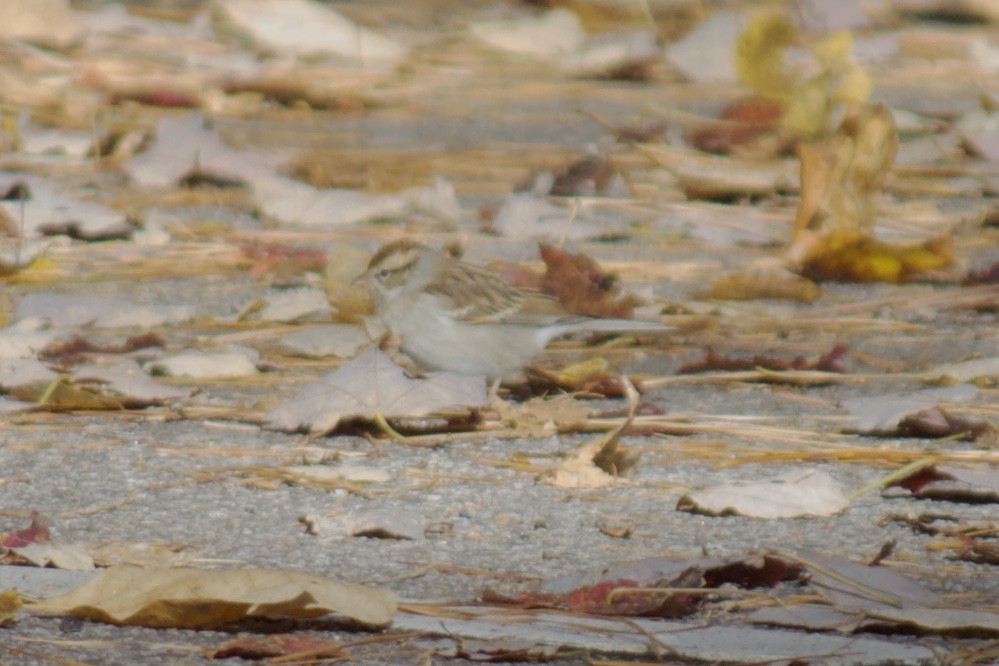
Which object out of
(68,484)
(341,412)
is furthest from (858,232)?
(68,484)

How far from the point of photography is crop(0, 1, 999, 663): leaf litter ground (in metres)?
2.36

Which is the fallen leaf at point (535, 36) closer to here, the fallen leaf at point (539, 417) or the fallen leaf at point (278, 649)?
the fallen leaf at point (539, 417)

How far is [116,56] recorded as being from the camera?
23.9 ft

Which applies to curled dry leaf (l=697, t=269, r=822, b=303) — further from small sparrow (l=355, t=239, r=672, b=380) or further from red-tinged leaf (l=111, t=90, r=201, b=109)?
red-tinged leaf (l=111, t=90, r=201, b=109)

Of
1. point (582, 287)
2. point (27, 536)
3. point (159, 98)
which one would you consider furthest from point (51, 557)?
point (159, 98)

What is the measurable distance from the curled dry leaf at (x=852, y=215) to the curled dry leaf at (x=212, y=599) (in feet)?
8.60

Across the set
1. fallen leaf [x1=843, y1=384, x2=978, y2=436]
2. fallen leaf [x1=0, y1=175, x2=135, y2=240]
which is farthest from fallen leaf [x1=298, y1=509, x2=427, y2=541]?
fallen leaf [x1=0, y1=175, x2=135, y2=240]

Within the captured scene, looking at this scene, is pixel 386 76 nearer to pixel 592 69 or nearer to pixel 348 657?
pixel 592 69

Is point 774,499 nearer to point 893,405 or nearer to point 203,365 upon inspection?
point 893,405

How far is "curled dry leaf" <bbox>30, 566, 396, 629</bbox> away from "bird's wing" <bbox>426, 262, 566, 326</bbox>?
5.58 feet

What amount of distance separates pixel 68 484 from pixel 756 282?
2.08 m

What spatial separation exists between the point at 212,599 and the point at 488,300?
6.16 ft

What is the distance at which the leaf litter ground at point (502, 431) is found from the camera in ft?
7.75

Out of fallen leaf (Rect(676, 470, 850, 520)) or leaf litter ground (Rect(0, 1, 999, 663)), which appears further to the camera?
fallen leaf (Rect(676, 470, 850, 520))
